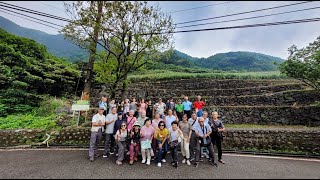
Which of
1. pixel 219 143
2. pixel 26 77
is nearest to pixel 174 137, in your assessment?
pixel 219 143

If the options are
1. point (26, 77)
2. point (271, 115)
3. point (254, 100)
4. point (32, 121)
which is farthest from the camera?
point (254, 100)

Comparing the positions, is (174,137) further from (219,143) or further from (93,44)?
(93,44)

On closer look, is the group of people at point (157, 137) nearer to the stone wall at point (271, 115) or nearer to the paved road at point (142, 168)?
the paved road at point (142, 168)

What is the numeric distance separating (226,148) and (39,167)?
23.3 ft

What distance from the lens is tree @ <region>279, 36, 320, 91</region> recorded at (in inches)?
496

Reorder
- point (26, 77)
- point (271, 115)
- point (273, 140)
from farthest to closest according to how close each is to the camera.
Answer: point (26, 77)
point (271, 115)
point (273, 140)

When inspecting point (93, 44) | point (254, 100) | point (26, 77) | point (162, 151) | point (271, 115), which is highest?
point (93, 44)

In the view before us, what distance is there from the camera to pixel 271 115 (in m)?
13.7

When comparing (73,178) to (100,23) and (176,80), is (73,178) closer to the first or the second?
(100,23)

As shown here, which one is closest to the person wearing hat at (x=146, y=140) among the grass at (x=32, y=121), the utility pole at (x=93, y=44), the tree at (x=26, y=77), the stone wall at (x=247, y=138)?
the stone wall at (x=247, y=138)

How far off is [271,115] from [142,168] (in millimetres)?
10637

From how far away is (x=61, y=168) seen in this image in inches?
256

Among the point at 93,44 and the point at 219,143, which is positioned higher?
the point at 93,44

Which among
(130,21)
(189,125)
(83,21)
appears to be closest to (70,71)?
(83,21)
